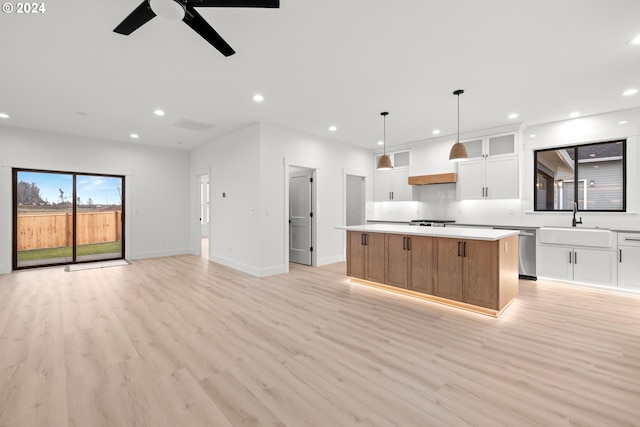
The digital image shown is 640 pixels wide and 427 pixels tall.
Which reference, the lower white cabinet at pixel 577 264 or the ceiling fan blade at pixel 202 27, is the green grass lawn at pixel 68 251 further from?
the lower white cabinet at pixel 577 264

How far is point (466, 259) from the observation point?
11.1 feet

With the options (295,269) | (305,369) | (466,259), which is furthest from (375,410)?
(295,269)

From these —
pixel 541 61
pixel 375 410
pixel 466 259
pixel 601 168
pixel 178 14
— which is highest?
pixel 541 61

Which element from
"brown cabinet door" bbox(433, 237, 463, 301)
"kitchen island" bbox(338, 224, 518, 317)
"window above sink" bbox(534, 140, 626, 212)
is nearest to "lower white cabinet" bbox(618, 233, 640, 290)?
"window above sink" bbox(534, 140, 626, 212)

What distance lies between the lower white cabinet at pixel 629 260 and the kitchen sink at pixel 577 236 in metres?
0.15

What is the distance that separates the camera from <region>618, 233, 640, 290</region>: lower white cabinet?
4.00 metres

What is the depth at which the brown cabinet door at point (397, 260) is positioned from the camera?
395 cm

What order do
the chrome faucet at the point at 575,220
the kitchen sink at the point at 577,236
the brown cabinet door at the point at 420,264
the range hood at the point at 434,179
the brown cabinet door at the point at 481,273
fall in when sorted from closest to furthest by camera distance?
the brown cabinet door at the point at 481,273 → the brown cabinet door at the point at 420,264 → the kitchen sink at the point at 577,236 → the chrome faucet at the point at 575,220 → the range hood at the point at 434,179

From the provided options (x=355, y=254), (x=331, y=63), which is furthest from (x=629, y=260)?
(x=331, y=63)

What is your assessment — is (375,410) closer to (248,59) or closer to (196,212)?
(248,59)

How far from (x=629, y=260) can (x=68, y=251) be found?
33.0 feet

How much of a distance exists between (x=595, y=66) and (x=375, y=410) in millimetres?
4138

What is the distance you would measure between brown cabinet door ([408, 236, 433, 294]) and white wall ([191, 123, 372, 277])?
2.47 meters

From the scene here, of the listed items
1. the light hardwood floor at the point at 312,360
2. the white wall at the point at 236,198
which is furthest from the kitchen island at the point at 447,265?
the white wall at the point at 236,198
